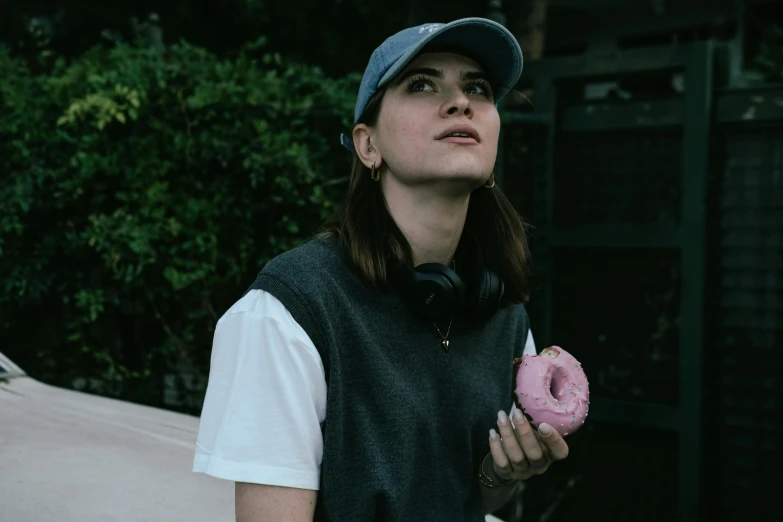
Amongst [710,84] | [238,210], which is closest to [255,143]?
[238,210]

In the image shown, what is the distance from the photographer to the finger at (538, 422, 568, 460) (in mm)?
1896

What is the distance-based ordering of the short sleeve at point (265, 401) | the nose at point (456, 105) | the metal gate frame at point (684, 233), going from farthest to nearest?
the metal gate frame at point (684, 233) → the nose at point (456, 105) → the short sleeve at point (265, 401)

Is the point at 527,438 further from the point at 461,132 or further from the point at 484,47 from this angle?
the point at 484,47

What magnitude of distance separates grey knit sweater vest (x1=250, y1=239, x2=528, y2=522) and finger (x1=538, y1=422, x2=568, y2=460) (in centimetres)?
20

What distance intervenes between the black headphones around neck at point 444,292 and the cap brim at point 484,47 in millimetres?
414

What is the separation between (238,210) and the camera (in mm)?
4125

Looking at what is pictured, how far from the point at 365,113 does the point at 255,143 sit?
211 centimetres

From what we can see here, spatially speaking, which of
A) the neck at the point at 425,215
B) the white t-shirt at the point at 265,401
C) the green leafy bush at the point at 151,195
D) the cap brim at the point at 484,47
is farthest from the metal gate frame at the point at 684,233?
the white t-shirt at the point at 265,401

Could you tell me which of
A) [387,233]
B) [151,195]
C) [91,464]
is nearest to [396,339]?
[387,233]

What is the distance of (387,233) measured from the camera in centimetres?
204

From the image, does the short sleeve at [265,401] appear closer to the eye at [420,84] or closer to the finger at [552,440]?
the finger at [552,440]

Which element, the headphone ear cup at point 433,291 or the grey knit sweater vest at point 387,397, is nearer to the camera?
the grey knit sweater vest at point 387,397

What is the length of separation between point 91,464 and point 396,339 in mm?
854

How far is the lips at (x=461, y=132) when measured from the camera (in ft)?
6.53
